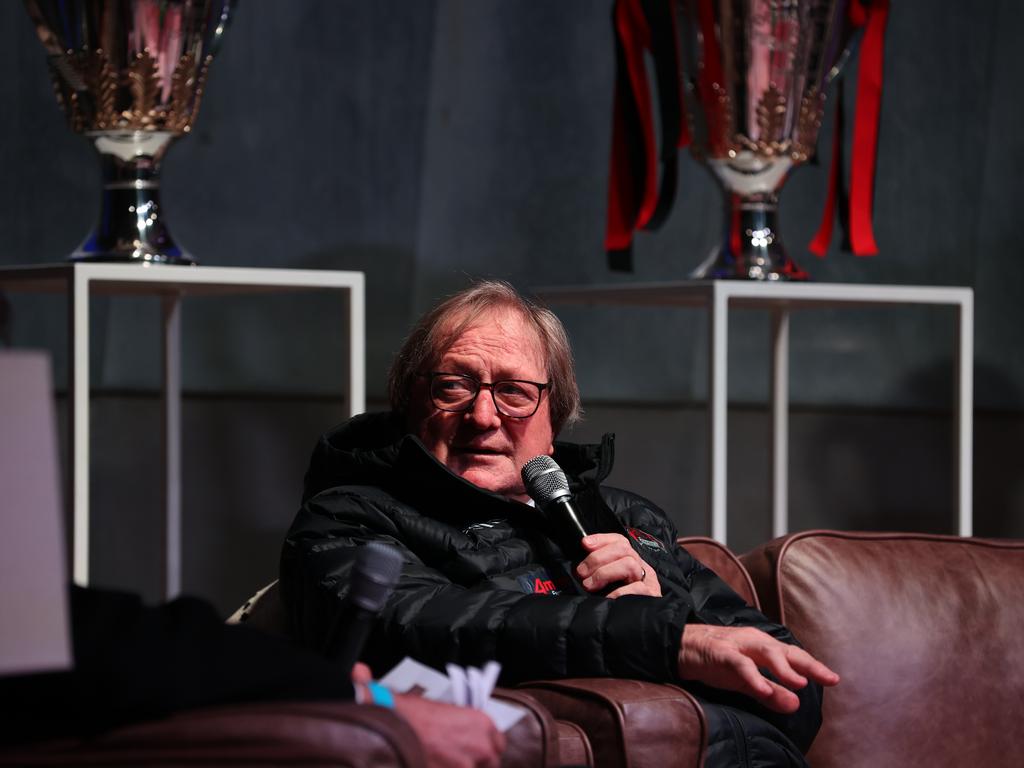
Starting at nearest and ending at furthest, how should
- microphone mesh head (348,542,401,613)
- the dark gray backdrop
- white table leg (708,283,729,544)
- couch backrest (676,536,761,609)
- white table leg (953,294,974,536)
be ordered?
microphone mesh head (348,542,401,613)
couch backrest (676,536,761,609)
white table leg (708,283,729,544)
white table leg (953,294,974,536)
the dark gray backdrop

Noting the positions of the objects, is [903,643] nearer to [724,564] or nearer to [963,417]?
[724,564]

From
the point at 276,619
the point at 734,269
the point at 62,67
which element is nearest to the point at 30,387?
the point at 276,619

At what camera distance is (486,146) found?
3529 millimetres

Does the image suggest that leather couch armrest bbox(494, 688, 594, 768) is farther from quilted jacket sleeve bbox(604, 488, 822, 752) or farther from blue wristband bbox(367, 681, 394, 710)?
quilted jacket sleeve bbox(604, 488, 822, 752)

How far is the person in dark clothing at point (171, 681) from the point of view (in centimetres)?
111

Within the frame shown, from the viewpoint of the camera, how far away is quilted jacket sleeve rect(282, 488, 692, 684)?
165 centimetres

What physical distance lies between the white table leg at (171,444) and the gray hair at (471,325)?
86cm

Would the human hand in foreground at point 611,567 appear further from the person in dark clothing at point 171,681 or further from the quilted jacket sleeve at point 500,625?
the person in dark clothing at point 171,681

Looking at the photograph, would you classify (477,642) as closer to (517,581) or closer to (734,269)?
(517,581)

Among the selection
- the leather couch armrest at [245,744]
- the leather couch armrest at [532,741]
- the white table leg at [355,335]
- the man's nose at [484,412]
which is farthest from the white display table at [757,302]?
the leather couch armrest at [245,744]

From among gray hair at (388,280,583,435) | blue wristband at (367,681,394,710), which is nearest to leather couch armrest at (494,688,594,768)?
blue wristband at (367,681,394,710)

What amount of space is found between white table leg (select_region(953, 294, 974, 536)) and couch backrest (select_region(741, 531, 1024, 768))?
0.46 m

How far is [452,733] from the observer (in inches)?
48.7

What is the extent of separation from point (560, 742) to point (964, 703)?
0.78 meters
